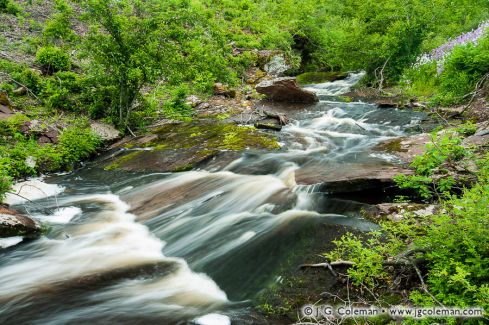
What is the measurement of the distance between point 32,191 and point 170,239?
3.86m

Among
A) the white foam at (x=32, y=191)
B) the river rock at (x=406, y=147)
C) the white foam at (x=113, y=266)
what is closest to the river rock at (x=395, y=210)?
the river rock at (x=406, y=147)

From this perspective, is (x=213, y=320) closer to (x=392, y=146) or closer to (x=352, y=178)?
(x=352, y=178)

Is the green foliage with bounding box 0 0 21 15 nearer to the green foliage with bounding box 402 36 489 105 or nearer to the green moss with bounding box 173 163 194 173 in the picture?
the green moss with bounding box 173 163 194 173

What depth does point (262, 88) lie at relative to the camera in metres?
14.2

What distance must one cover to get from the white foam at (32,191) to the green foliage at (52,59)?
21.7 ft

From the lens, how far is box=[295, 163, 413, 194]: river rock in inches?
225

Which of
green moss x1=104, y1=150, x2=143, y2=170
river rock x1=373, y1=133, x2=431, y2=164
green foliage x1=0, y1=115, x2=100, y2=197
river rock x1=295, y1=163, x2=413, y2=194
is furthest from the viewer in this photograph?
green moss x1=104, y1=150, x2=143, y2=170

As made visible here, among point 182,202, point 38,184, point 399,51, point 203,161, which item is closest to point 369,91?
point 399,51

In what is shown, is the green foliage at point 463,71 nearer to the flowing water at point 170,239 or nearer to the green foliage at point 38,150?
the flowing water at point 170,239

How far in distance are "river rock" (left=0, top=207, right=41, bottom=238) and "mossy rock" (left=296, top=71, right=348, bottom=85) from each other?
14.9 metres

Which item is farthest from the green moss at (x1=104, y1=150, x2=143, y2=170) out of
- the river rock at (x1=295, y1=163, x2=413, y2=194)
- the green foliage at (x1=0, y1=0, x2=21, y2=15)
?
the green foliage at (x1=0, y1=0, x2=21, y2=15)

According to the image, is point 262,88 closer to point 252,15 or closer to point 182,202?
point 182,202

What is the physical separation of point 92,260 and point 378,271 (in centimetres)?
377

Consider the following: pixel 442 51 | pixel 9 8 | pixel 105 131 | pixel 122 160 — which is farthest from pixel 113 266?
pixel 9 8
